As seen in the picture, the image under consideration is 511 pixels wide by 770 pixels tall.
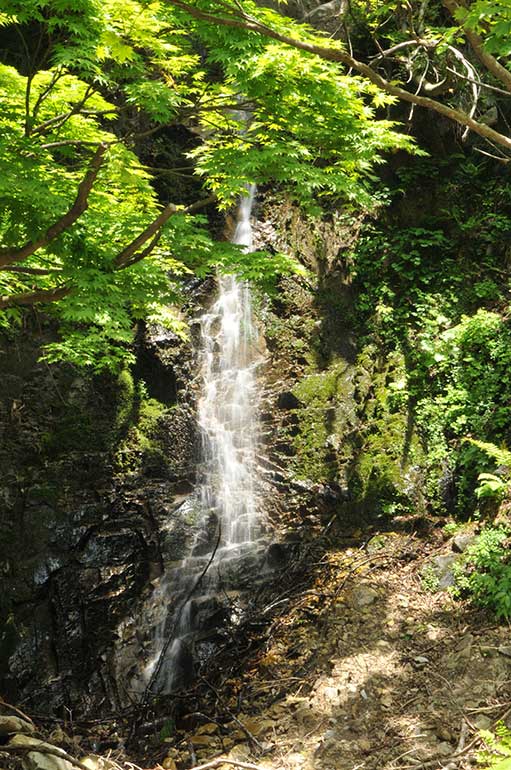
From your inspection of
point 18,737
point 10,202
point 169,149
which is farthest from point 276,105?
point 169,149

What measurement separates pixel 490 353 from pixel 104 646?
621 cm

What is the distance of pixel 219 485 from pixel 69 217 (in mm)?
5541

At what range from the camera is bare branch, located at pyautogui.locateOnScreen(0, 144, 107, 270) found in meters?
3.92

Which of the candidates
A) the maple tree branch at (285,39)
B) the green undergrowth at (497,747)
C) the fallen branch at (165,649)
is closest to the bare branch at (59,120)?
the maple tree branch at (285,39)

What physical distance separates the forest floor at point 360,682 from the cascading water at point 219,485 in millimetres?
879

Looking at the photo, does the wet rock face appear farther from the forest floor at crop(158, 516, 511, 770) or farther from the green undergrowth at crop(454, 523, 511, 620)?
the green undergrowth at crop(454, 523, 511, 620)

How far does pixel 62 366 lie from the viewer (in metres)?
9.20

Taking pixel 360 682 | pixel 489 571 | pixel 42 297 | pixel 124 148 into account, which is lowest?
pixel 360 682

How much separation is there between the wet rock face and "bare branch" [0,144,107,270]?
14.6ft

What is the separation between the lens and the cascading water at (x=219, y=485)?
7.01 meters

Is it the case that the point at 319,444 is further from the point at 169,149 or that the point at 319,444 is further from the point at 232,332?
the point at 169,149

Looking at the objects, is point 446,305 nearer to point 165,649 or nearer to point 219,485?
point 219,485

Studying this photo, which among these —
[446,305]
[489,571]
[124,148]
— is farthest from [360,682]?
[446,305]

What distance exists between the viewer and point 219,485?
345 inches
